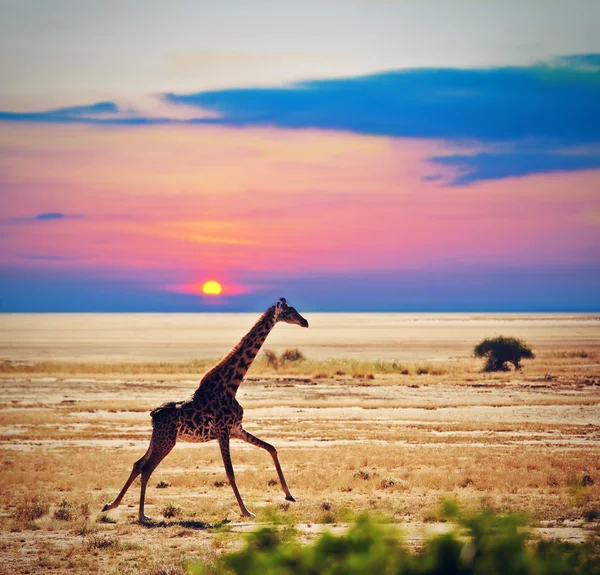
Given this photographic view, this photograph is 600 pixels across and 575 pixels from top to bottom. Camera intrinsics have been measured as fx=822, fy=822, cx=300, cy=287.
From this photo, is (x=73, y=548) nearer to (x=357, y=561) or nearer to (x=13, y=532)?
(x=13, y=532)

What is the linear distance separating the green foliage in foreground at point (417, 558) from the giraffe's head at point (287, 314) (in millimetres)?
9642

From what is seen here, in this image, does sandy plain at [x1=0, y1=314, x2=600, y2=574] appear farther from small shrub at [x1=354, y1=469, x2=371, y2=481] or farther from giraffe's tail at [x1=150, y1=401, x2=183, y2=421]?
giraffe's tail at [x1=150, y1=401, x2=183, y2=421]

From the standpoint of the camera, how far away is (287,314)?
13.7 metres

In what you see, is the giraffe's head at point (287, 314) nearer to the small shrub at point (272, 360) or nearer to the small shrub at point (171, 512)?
the small shrub at point (171, 512)

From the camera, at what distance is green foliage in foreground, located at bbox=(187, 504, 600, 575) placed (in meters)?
3.58

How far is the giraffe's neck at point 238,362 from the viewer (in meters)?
13.3

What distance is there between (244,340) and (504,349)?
40.6 meters

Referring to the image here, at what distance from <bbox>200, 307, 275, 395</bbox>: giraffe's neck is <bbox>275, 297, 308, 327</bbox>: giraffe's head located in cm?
11

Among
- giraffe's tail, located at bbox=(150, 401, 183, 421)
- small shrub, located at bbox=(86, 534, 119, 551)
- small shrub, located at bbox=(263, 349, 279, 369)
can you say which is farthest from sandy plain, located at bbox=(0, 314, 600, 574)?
small shrub, located at bbox=(263, 349, 279, 369)

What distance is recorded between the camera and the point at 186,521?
1272 centimetres

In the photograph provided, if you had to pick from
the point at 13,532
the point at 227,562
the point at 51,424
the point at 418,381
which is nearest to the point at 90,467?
the point at 13,532

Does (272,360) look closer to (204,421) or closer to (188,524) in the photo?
(204,421)

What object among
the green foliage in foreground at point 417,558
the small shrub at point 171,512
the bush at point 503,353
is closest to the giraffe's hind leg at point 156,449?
the small shrub at point 171,512

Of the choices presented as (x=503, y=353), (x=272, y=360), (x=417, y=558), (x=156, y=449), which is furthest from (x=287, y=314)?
(x=272, y=360)
